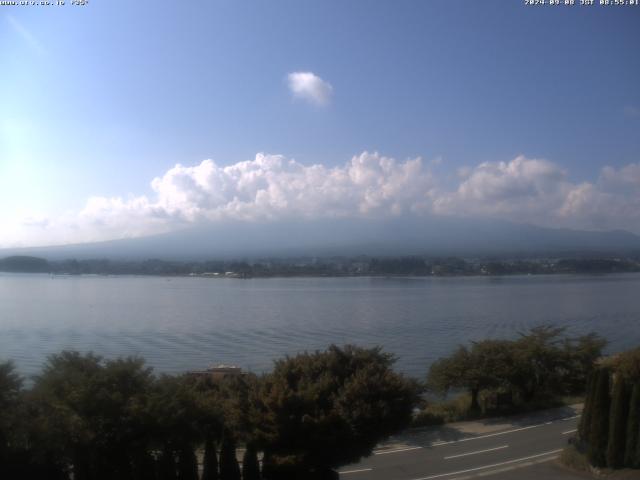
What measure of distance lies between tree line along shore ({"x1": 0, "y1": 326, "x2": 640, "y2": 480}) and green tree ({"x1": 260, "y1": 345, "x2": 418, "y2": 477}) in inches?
0.4

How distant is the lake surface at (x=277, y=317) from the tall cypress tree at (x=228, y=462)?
37.7ft

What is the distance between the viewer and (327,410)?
5.94 m

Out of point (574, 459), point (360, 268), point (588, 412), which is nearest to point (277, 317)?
point (574, 459)

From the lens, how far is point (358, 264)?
217 feet

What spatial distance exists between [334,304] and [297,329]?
32.4 feet

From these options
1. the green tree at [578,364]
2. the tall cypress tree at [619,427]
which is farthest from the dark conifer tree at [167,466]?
the green tree at [578,364]

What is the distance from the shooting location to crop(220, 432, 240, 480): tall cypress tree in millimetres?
5727

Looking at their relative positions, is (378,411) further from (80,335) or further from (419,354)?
(80,335)

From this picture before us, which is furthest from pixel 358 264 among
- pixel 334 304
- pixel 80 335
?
pixel 80 335

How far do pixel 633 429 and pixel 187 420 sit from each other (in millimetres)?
4750

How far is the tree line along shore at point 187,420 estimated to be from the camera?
5270 millimetres

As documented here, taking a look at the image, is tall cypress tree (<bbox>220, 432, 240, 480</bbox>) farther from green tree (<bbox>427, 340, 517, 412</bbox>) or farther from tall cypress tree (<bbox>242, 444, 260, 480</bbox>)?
green tree (<bbox>427, 340, 517, 412</bbox>)

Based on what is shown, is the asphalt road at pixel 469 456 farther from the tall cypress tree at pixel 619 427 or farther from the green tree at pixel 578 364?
the green tree at pixel 578 364

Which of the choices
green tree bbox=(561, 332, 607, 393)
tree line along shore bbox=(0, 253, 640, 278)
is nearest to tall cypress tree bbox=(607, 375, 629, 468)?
green tree bbox=(561, 332, 607, 393)
